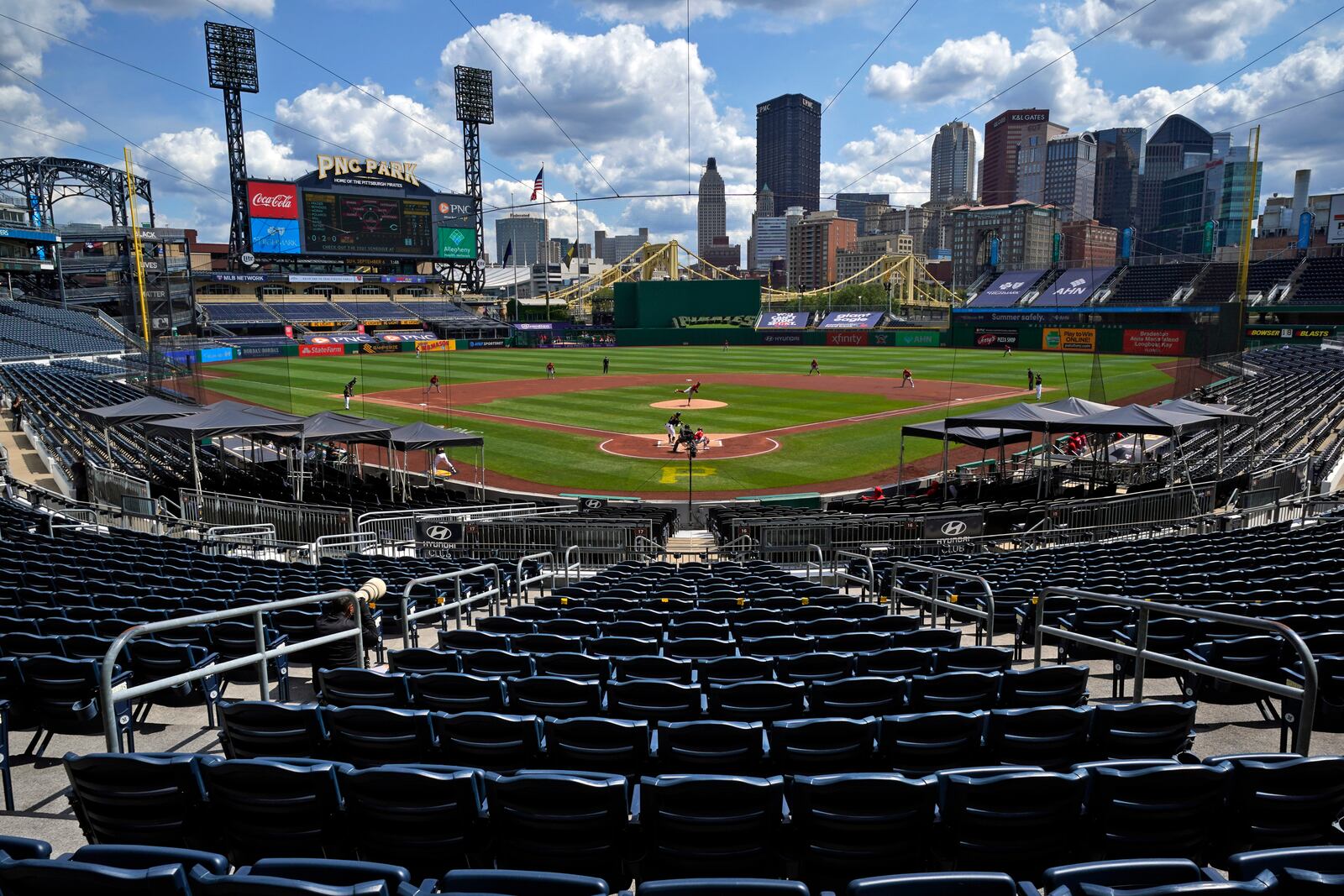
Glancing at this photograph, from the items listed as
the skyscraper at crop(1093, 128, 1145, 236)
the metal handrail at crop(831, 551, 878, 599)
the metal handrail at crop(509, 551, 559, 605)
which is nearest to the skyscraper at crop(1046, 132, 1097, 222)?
the skyscraper at crop(1093, 128, 1145, 236)

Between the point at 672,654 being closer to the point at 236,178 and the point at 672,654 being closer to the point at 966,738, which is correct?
the point at 966,738

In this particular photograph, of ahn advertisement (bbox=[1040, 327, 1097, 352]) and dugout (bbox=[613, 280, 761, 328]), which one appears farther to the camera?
dugout (bbox=[613, 280, 761, 328])

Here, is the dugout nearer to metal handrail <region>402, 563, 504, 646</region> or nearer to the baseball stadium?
the baseball stadium

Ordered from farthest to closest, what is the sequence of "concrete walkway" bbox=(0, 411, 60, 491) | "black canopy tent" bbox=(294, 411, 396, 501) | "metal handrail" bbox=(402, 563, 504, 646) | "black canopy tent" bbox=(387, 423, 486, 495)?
"concrete walkway" bbox=(0, 411, 60, 491) < "black canopy tent" bbox=(387, 423, 486, 495) < "black canopy tent" bbox=(294, 411, 396, 501) < "metal handrail" bbox=(402, 563, 504, 646)

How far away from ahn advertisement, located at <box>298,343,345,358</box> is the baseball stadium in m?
41.9

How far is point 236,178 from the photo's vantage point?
97.1 meters

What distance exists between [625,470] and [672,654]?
20.6 metres

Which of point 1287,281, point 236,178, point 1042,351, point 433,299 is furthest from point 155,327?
point 1287,281

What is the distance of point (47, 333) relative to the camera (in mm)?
58000

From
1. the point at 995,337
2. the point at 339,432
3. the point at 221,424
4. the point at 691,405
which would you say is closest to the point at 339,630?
the point at 339,432

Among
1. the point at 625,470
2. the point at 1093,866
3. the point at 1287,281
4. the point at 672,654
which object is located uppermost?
the point at 1287,281

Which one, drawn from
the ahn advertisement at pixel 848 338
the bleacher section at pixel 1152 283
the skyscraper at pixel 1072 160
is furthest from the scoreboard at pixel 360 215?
the bleacher section at pixel 1152 283

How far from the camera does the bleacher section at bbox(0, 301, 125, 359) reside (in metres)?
53.2

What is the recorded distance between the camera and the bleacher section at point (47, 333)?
5316 cm
